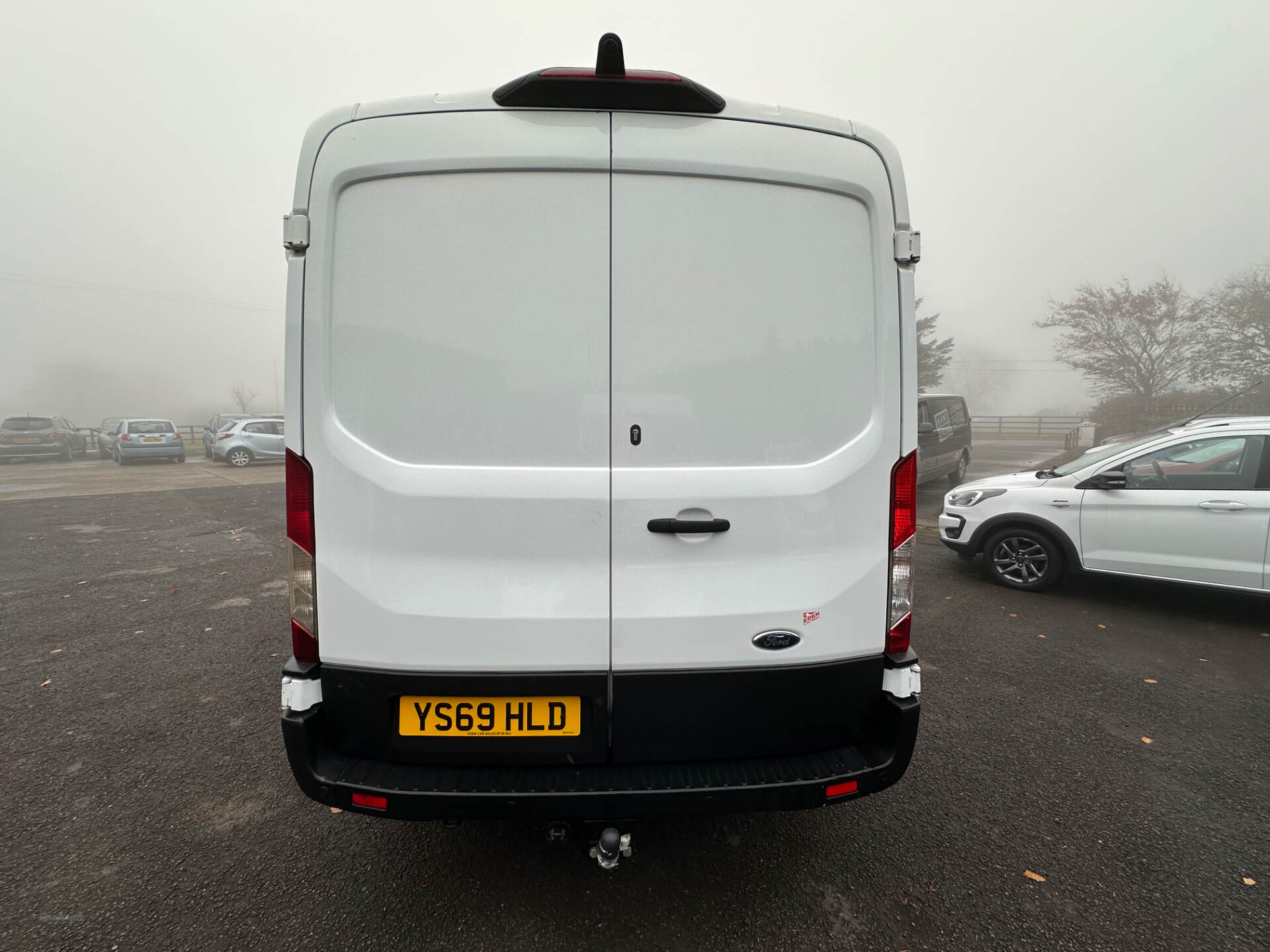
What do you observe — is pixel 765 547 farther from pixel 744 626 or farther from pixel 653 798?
pixel 653 798

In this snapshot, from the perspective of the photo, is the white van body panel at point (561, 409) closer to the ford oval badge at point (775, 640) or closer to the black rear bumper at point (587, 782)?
the ford oval badge at point (775, 640)

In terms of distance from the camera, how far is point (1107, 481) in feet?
16.7

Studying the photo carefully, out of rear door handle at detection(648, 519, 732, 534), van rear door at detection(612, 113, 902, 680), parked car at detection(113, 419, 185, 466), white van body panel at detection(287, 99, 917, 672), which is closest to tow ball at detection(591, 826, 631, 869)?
van rear door at detection(612, 113, 902, 680)

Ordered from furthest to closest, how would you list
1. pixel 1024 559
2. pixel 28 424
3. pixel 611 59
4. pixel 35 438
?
pixel 35 438
pixel 28 424
pixel 1024 559
pixel 611 59

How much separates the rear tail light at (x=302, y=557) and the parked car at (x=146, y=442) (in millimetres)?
22898

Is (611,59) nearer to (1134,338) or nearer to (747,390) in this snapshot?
(747,390)

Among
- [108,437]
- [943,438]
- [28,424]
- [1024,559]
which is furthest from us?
[108,437]

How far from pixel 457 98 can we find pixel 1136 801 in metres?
3.65

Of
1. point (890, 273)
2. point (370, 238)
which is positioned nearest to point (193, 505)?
point (370, 238)

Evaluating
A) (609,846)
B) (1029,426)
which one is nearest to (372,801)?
(609,846)

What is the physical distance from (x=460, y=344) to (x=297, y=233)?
56 centimetres

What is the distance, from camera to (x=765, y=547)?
6.02 ft

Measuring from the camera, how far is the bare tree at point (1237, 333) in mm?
18438

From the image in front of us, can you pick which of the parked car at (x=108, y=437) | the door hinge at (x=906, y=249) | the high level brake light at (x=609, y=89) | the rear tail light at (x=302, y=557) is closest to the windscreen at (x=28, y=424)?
the parked car at (x=108, y=437)
